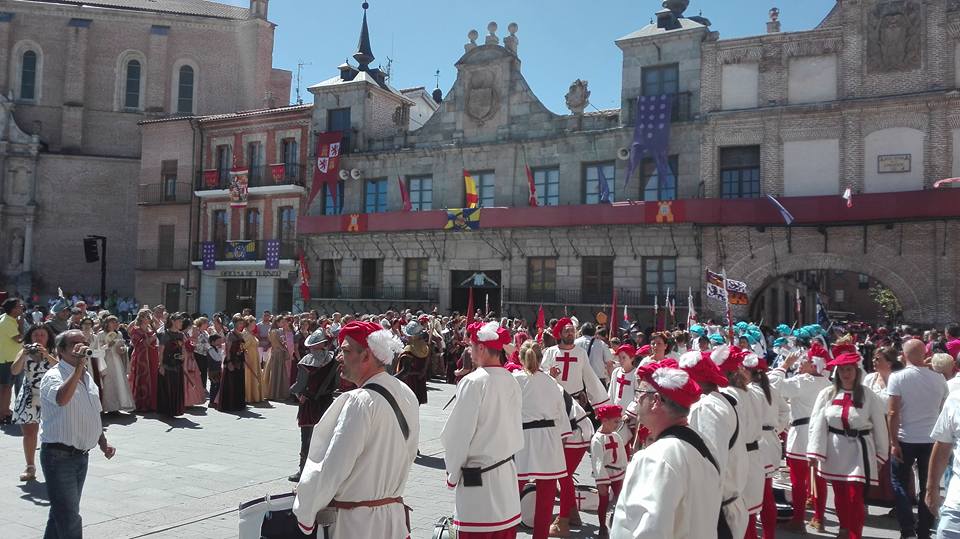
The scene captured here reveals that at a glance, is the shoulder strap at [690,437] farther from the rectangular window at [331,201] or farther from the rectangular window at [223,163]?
the rectangular window at [223,163]

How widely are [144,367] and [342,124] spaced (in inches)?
864

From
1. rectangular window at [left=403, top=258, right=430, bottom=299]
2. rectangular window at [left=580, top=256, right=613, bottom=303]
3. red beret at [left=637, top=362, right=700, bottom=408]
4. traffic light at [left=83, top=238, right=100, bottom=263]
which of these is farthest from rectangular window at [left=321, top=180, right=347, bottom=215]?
red beret at [left=637, top=362, right=700, bottom=408]

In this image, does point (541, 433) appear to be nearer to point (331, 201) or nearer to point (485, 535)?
point (485, 535)

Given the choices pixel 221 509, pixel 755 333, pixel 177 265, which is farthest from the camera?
pixel 177 265

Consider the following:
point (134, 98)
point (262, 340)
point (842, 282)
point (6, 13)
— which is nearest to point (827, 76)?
point (262, 340)

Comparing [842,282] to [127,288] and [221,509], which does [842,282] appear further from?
[221,509]

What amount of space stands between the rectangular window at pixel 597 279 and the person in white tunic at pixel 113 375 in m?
17.4

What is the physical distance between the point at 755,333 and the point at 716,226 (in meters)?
11.4

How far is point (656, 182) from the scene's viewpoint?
1064 inches

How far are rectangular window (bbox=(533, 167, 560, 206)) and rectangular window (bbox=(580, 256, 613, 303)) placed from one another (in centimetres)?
292

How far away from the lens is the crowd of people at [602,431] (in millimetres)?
3420

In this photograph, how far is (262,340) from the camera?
16.7m

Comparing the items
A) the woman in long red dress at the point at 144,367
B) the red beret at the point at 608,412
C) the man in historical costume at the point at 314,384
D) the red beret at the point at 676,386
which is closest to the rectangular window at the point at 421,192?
the woman in long red dress at the point at 144,367

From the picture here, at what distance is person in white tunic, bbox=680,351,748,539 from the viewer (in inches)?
168
